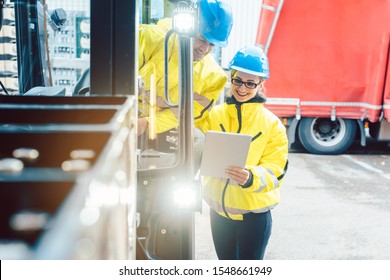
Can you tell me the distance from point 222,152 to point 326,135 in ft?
20.2

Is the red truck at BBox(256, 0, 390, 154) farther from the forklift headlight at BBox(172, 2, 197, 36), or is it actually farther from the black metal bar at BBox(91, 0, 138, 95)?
the black metal bar at BBox(91, 0, 138, 95)

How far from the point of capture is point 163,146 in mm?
2480

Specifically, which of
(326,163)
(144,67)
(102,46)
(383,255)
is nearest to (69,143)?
(102,46)

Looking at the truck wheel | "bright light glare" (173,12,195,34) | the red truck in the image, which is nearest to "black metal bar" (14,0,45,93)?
"bright light glare" (173,12,195,34)

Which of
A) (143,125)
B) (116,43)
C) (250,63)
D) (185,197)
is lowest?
(185,197)

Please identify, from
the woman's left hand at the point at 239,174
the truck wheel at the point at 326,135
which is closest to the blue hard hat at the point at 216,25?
the woman's left hand at the point at 239,174

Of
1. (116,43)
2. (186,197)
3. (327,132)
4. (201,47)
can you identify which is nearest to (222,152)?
(186,197)

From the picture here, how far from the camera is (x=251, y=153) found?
8.63 feet

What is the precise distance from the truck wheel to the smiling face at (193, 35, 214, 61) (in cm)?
557

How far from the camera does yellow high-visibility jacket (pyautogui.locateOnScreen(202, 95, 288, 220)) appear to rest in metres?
2.61

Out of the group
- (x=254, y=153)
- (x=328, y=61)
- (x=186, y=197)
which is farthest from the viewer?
(x=328, y=61)

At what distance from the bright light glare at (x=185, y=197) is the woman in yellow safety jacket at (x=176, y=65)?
0.34 metres

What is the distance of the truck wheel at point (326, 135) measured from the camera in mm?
8164

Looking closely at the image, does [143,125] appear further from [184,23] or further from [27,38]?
[27,38]
